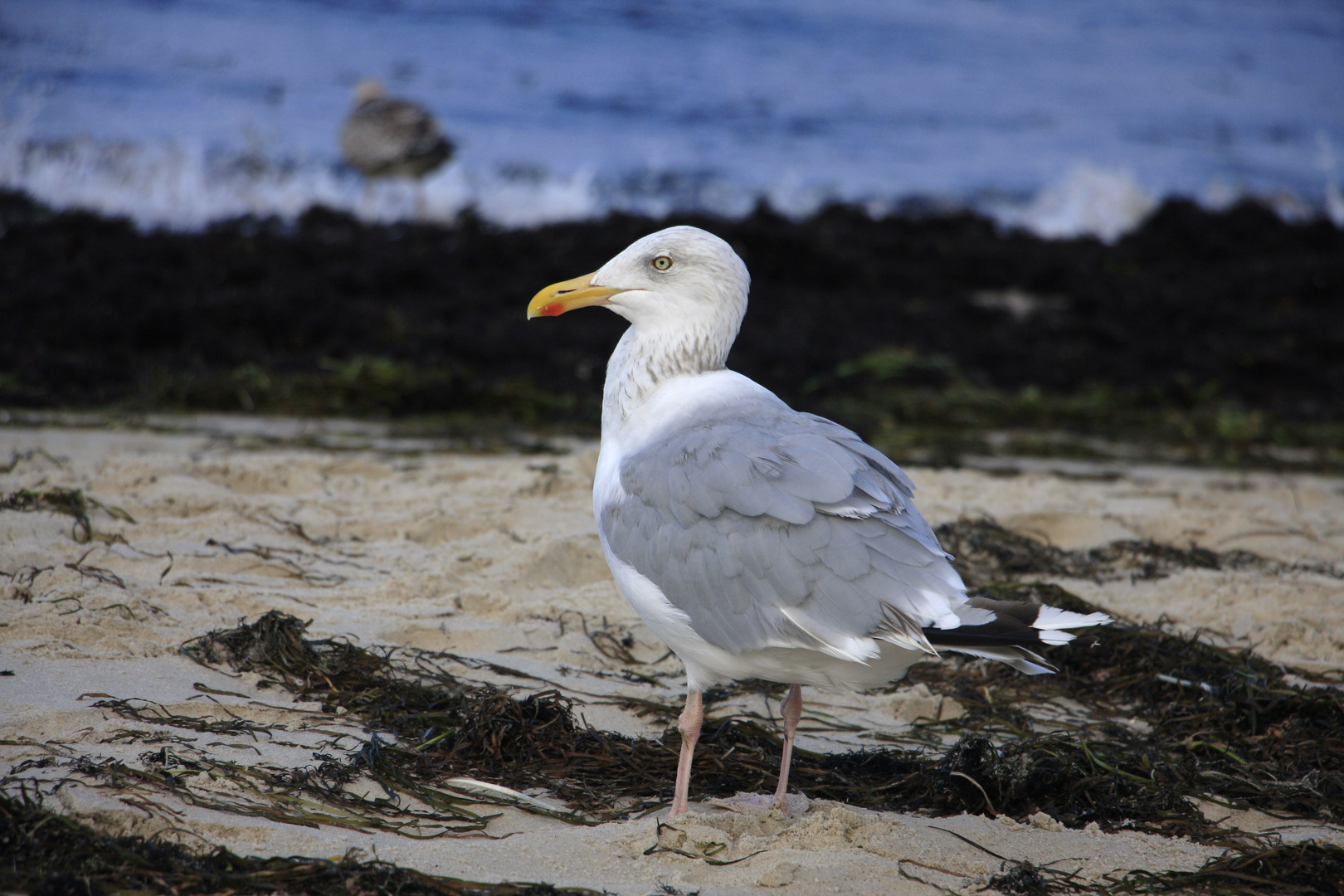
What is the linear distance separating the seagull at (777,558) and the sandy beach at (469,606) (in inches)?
14.3

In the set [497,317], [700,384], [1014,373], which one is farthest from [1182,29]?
[700,384]

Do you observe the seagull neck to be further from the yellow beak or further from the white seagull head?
the yellow beak

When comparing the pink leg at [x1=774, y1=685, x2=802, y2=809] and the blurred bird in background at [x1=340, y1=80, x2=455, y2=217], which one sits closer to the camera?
the pink leg at [x1=774, y1=685, x2=802, y2=809]

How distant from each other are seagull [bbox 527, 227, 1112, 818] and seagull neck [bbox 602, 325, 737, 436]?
0.15 ft

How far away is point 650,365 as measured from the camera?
276 cm

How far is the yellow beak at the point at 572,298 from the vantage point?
9.27 feet

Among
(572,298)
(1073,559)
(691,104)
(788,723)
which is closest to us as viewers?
(788,723)

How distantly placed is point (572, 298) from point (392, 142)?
10084 millimetres

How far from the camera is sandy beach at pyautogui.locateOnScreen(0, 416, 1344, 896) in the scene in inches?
80.4

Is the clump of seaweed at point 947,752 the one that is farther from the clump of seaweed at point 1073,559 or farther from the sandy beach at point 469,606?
the clump of seaweed at point 1073,559

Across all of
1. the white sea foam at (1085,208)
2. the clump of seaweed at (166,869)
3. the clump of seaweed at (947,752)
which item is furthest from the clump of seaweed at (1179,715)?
the white sea foam at (1085,208)

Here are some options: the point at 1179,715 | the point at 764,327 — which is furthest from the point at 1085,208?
the point at 1179,715

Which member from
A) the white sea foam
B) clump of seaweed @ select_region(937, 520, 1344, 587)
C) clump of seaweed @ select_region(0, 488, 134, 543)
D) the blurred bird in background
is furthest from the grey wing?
the white sea foam

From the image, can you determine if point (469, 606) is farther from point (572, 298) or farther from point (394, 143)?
point (394, 143)
